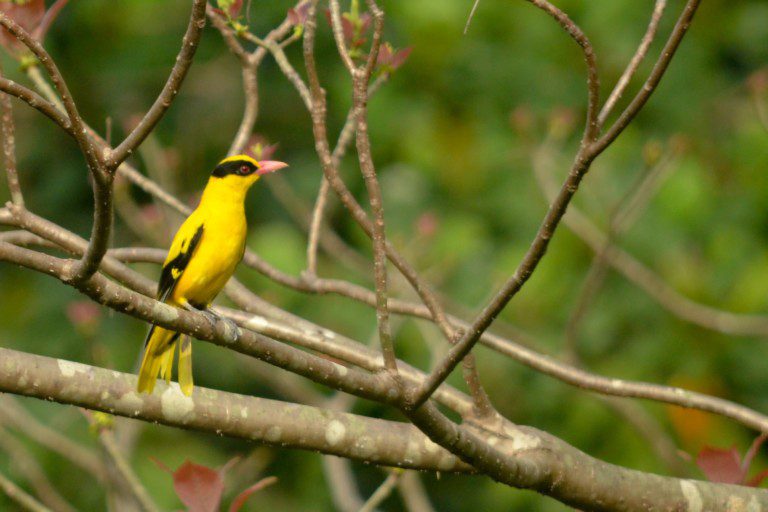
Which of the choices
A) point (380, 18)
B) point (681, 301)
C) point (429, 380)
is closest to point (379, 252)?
point (429, 380)

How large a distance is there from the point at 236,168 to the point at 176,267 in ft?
1.57

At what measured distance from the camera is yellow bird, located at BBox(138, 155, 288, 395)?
12.5ft

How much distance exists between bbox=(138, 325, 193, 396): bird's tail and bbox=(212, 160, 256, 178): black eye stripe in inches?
23.8

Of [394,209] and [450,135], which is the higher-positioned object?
[450,135]

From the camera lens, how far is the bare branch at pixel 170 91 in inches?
87.1

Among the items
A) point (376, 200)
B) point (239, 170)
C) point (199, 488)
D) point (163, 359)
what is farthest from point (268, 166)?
point (199, 488)

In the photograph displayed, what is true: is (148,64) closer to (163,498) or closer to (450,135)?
(450,135)

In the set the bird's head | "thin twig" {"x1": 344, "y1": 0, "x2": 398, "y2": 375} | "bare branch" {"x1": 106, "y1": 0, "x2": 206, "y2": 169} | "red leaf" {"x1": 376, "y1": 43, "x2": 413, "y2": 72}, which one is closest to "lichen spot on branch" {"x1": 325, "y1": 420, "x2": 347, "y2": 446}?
"thin twig" {"x1": 344, "y1": 0, "x2": 398, "y2": 375}

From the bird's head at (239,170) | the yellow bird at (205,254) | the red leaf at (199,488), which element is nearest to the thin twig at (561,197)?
the red leaf at (199,488)

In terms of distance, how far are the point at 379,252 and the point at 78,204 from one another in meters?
6.21

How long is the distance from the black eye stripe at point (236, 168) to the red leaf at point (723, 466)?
1.83 m

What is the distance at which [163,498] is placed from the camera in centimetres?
634

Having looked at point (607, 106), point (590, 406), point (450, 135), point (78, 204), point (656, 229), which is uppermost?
point (450, 135)

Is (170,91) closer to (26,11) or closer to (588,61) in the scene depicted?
(588,61)
